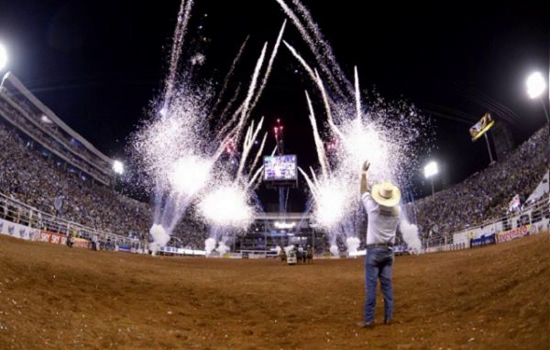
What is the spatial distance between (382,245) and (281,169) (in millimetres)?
43420

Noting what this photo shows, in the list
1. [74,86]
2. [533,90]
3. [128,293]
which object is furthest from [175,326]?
[74,86]

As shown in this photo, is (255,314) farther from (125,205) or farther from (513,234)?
(125,205)

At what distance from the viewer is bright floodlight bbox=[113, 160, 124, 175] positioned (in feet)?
238

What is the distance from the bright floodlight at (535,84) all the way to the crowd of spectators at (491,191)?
3745 millimetres

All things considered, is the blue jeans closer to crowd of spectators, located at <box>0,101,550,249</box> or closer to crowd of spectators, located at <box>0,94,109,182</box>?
crowd of spectators, located at <box>0,101,550,249</box>

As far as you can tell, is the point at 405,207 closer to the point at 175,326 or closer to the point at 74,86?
the point at 74,86

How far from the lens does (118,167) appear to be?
73.2 metres

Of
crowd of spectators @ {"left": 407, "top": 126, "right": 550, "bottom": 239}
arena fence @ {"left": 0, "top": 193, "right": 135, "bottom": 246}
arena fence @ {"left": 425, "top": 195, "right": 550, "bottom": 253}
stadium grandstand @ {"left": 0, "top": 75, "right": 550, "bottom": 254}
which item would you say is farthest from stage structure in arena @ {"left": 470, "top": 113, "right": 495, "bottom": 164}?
arena fence @ {"left": 0, "top": 193, "right": 135, "bottom": 246}

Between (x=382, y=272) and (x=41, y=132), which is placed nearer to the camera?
(x=382, y=272)

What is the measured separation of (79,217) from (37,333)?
1425 inches

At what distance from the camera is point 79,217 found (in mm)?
36594

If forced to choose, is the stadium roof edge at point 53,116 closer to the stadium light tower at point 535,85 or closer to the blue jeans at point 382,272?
the blue jeans at point 382,272

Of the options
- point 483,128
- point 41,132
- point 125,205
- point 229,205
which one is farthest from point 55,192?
point 483,128

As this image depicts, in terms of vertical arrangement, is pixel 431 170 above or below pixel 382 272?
above
